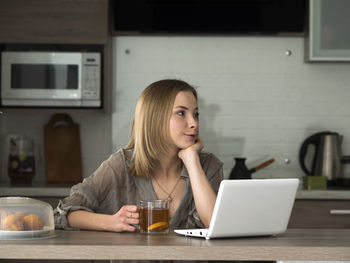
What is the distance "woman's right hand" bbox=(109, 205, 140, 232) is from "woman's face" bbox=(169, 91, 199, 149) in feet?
1.28

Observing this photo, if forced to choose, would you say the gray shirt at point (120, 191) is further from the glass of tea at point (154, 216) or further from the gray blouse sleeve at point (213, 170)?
the glass of tea at point (154, 216)

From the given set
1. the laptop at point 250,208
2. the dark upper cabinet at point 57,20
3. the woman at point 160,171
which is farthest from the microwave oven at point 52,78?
the laptop at point 250,208

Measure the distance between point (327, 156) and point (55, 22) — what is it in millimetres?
1927

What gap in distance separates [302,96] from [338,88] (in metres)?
0.25

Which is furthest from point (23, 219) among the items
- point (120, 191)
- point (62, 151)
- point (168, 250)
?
point (62, 151)

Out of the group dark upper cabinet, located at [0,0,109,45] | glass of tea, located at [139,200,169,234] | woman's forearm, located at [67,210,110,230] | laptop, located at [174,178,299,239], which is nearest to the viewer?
laptop, located at [174,178,299,239]

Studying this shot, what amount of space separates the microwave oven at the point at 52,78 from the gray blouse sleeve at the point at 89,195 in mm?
1748

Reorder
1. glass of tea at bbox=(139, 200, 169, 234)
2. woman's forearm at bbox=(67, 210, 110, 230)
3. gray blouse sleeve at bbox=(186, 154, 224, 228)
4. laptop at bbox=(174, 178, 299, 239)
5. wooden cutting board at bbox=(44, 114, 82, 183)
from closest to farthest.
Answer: laptop at bbox=(174, 178, 299, 239) → glass of tea at bbox=(139, 200, 169, 234) → woman's forearm at bbox=(67, 210, 110, 230) → gray blouse sleeve at bbox=(186, 154, 224, 228) → wooden cutting board at bbox=(44, 114, 82, 183)

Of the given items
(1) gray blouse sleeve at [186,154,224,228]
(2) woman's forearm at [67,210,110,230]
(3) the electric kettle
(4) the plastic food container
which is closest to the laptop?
(2) woman's forearm at [67,210,110,230]

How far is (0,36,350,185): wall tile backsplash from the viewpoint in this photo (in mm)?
4227

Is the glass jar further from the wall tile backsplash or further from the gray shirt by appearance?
the gray shirt

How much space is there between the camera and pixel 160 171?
7.55 ft

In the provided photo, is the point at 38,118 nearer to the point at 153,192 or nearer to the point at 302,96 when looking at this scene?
the point at 302,96

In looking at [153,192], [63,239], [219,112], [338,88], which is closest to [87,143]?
[219,112]
